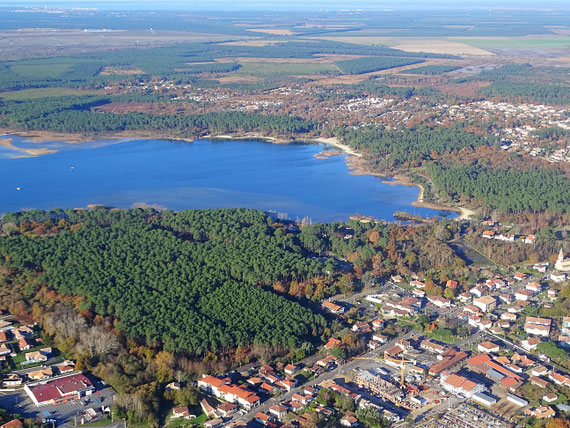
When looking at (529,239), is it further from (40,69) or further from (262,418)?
(40,69)

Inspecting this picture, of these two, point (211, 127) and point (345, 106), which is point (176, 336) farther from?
point (345, 106)

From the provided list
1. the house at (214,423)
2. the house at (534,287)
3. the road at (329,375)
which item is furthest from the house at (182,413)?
the house at (534,287)

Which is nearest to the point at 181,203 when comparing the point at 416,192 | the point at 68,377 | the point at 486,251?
the point at 416,192

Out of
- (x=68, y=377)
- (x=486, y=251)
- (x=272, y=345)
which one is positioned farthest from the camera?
(x=486, y=251)

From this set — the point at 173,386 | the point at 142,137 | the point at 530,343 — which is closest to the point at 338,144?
the point at 142,137

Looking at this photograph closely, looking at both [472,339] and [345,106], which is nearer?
[472,339]

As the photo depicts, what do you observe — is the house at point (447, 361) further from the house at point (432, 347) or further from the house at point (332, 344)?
the house at point (332, 344)

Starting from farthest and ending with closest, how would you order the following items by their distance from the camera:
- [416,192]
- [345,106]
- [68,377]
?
[345,106], [416,192], [68,377]
